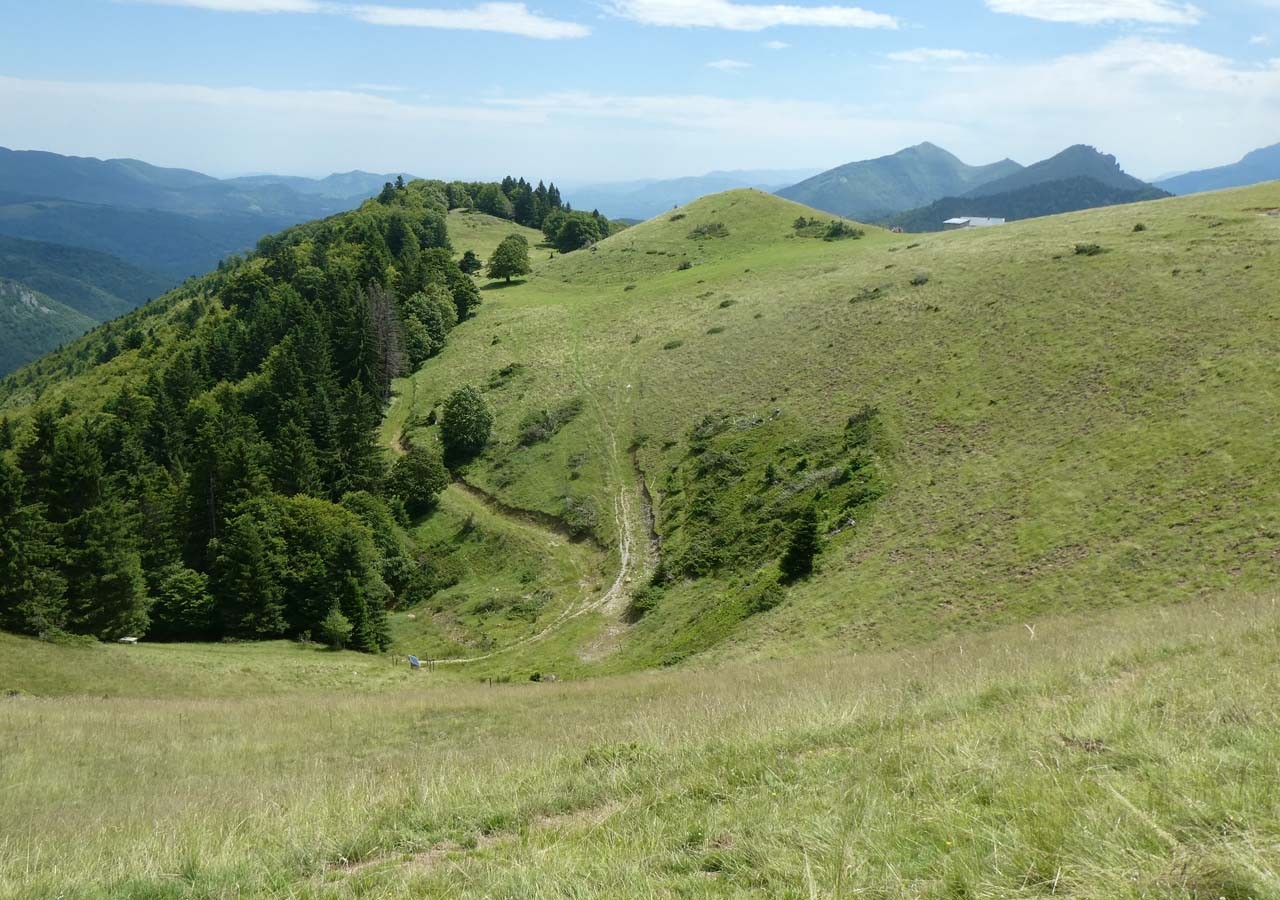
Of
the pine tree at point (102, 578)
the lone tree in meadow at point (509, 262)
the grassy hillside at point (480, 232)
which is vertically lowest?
the pine tree at point (102, 578)

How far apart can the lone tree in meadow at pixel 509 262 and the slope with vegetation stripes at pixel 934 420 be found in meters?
29.3

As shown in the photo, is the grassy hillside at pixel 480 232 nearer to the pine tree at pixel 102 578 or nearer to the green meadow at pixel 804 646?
the green meadow at pixel 804 646

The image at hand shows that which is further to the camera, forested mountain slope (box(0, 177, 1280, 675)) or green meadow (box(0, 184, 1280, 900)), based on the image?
forested mountain slope (box(0, 177, 1280, 675))

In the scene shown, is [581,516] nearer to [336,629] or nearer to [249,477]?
[336,629]

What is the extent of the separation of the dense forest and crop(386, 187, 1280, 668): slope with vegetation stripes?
316 inches

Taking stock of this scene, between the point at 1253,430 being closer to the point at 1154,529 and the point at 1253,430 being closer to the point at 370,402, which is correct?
the point at 1154,529

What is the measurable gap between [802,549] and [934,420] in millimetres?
13368

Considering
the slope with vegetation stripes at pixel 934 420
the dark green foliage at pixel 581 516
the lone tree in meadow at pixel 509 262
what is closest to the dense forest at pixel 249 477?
A: the slope with vegetation stripes at pixel 934 420

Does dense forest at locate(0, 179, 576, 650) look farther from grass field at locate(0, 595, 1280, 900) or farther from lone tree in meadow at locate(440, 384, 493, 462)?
grass field at locate(0, 595, 1280, 900)

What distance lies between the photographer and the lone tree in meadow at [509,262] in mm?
107812

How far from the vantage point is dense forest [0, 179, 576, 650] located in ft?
125

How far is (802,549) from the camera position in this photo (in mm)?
31906

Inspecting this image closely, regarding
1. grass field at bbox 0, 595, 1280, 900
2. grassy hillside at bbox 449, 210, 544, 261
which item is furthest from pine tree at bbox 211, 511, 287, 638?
grassy hillside at bbox 449, 210, 544, 261

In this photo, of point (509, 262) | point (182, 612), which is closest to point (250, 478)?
point (182, 612)
